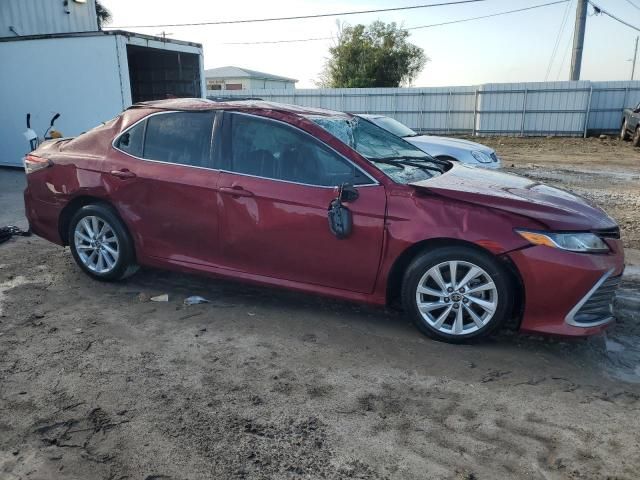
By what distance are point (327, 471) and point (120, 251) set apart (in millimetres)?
3074

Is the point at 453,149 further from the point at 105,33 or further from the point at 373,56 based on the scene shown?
the point at 373,56

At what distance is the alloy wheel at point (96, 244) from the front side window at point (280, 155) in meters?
1.41

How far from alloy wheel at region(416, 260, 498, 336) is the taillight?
3.72 meters

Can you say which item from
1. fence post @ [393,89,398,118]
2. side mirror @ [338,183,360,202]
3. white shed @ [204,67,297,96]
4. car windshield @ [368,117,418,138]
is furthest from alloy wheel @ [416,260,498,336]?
white shed @ [204,67,297,96]

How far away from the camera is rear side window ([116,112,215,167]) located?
4395mm

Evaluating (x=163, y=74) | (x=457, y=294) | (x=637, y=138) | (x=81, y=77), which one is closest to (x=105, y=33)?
(x=81, y=77)

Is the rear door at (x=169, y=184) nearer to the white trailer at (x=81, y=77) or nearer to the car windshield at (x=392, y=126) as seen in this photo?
the car windshield at (x=392, y=126)

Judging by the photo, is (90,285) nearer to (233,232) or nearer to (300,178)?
(233,232)

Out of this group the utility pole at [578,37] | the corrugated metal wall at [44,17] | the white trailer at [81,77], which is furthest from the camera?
the utility pole at [578,37]

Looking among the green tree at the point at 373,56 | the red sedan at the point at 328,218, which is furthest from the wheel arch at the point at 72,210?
the green tree at the point at 373,56

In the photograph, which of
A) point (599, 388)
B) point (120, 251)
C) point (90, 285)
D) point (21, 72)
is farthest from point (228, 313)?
point (21, 72)

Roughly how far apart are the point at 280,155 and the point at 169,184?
40.0 inches

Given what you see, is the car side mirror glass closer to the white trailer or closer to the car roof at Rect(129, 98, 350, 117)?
the car roof at Rect(129, 98, 350, 117)

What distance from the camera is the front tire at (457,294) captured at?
11.7ft
